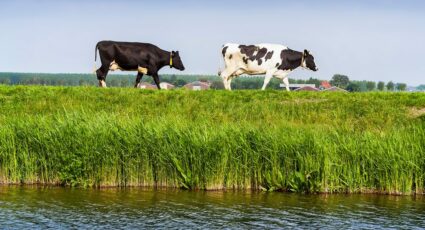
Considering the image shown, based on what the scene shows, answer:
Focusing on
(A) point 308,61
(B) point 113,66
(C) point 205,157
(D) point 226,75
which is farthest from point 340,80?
(C) point 205,157

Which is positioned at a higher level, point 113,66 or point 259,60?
point 259,60

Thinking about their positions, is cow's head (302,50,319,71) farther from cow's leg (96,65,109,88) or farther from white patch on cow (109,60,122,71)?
cow's leg (96,65,109,88)

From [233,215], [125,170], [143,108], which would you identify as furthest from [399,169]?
[143,108]

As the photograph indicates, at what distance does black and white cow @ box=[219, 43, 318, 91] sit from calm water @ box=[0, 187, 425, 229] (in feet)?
55.1

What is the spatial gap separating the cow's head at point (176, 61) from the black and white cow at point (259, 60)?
2482 millimetres

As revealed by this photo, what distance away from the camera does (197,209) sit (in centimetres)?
1677

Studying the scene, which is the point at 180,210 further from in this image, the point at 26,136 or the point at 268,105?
the point at 268,105

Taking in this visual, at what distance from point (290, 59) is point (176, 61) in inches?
219

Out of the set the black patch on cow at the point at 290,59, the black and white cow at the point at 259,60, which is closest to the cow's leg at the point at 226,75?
the black and white cow at the point at 259,60

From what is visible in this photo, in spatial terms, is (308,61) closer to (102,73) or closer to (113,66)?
(113,66)

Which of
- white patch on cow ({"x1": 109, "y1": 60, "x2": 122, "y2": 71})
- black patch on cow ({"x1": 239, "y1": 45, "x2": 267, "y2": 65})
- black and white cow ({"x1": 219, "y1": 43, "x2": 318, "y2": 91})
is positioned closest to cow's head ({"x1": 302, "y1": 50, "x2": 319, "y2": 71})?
black and white cow ({"x1": 219, "y1": 43, "x2": 318, "y2": 91})

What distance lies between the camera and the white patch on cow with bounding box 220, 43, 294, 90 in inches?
1380

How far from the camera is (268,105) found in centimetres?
2889

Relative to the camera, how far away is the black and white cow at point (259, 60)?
115 ft
